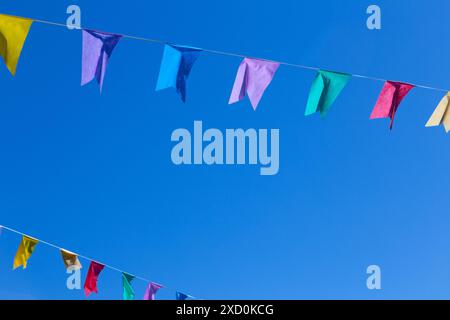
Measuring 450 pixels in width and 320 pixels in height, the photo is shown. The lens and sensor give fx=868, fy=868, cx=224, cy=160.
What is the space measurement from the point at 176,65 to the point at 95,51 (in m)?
0.49

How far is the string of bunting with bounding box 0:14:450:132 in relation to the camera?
4676mm

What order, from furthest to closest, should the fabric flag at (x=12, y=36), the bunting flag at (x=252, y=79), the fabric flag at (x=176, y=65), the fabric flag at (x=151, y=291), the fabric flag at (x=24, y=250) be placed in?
the fabric flag at (x=151, y=291)
the fabric flag at (x=24, y=250)
the bunting flag at (x=252, y=79)
the fabric flag at (x=176, y=65)
the fabric flag at (x=12, y=36)

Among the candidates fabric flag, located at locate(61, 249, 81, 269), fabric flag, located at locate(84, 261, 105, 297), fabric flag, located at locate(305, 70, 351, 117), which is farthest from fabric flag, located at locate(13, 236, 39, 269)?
fabric flag, located at locate(305, 70, 351, 117)

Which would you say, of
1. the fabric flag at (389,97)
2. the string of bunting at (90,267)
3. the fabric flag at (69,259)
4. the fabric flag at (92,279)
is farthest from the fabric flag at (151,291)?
the fabric flag at (389,97)

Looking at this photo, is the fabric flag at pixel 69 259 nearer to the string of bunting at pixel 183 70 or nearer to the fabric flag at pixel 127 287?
the fabric flag at pixel 127 287

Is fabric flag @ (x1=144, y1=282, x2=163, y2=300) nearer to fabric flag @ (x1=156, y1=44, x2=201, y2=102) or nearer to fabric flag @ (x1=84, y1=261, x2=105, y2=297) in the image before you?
fabric flag @ (x1=84, y1=261, x2=105, y2=297)

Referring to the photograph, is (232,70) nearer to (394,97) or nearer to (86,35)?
(394,97)

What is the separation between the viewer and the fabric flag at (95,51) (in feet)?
16.3

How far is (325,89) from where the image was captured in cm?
544

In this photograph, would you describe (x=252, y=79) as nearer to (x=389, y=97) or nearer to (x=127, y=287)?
(x=389, y=97)

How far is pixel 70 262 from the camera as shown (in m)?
6.14
